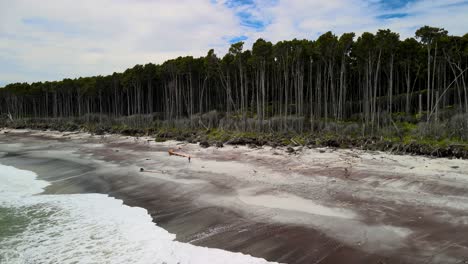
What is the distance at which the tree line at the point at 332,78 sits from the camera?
23.5m

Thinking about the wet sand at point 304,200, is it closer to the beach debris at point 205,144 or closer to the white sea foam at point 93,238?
the white sea foam at point 93,238

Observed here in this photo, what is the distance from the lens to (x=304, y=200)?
8594 mm

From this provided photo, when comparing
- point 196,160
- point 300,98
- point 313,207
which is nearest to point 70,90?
point 300,98

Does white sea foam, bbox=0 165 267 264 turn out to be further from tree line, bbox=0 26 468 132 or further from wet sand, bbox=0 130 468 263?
tree line, bbox=0 26 468 132

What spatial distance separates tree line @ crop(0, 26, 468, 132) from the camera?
77.2 ft

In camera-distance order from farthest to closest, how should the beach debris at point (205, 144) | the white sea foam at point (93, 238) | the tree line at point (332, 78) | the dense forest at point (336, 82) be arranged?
the tree line at point (332, 78) → the dense forest at point (336, 82) → the beach debris at point (205, 144) → the white sea foam at point (93, 238)

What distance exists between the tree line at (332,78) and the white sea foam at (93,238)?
58.1ft

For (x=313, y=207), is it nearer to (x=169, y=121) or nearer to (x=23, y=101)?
(x=169, y=121)

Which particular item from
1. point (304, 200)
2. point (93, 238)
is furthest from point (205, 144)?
point (93, 238)

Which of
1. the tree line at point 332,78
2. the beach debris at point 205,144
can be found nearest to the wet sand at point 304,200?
the beach debris at point 205,144

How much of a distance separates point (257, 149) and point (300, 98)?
1081 centimetres

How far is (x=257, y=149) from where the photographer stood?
1819 centimetres

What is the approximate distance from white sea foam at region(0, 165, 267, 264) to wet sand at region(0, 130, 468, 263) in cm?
44

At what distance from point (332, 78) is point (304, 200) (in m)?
19.5
